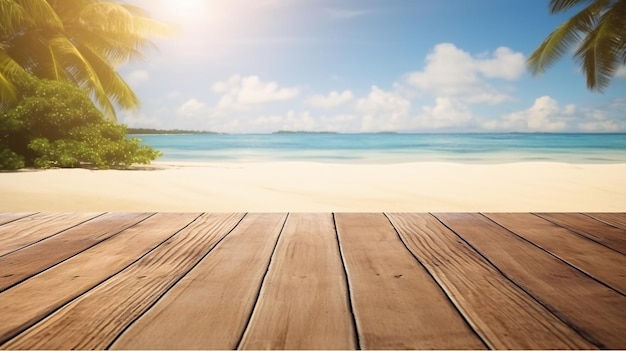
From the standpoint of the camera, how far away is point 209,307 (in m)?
1.05

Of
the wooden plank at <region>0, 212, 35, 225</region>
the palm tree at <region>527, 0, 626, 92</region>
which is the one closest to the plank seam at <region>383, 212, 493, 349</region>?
the wooden plank at <region>0, 212, 35, 225</region>

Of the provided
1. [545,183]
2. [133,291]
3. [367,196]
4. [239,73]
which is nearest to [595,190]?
[545,183]

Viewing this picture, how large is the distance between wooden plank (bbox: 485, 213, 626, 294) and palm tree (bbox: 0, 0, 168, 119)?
27.0 feet

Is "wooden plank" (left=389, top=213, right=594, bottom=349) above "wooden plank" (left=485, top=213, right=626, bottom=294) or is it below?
above

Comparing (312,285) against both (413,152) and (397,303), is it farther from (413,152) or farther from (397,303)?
(413,152)

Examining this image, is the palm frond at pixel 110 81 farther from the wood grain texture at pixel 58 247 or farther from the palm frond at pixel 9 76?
the wood grain texture at pixel 58 247

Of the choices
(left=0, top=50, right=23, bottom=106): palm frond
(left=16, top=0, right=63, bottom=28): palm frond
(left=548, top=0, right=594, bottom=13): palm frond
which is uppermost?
(left=16, top=0, right=63, bottom=28): palm frond

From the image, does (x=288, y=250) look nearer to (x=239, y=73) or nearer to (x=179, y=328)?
(x=179, y=328)

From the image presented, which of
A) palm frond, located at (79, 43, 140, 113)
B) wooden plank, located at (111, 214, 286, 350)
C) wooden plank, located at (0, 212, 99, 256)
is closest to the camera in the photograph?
wooden plank, located at (111, 214, 286, 350)

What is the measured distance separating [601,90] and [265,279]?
319 inches

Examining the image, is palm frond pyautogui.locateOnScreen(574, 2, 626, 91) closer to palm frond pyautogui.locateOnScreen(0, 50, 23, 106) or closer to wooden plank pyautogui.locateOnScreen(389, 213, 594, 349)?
wooden plank pyautogui.locateOnScreen(389, 213, 594, 349)

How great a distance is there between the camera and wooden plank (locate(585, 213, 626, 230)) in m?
2.07

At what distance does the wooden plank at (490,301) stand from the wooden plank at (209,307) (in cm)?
47

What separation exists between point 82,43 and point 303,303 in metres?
10.6
